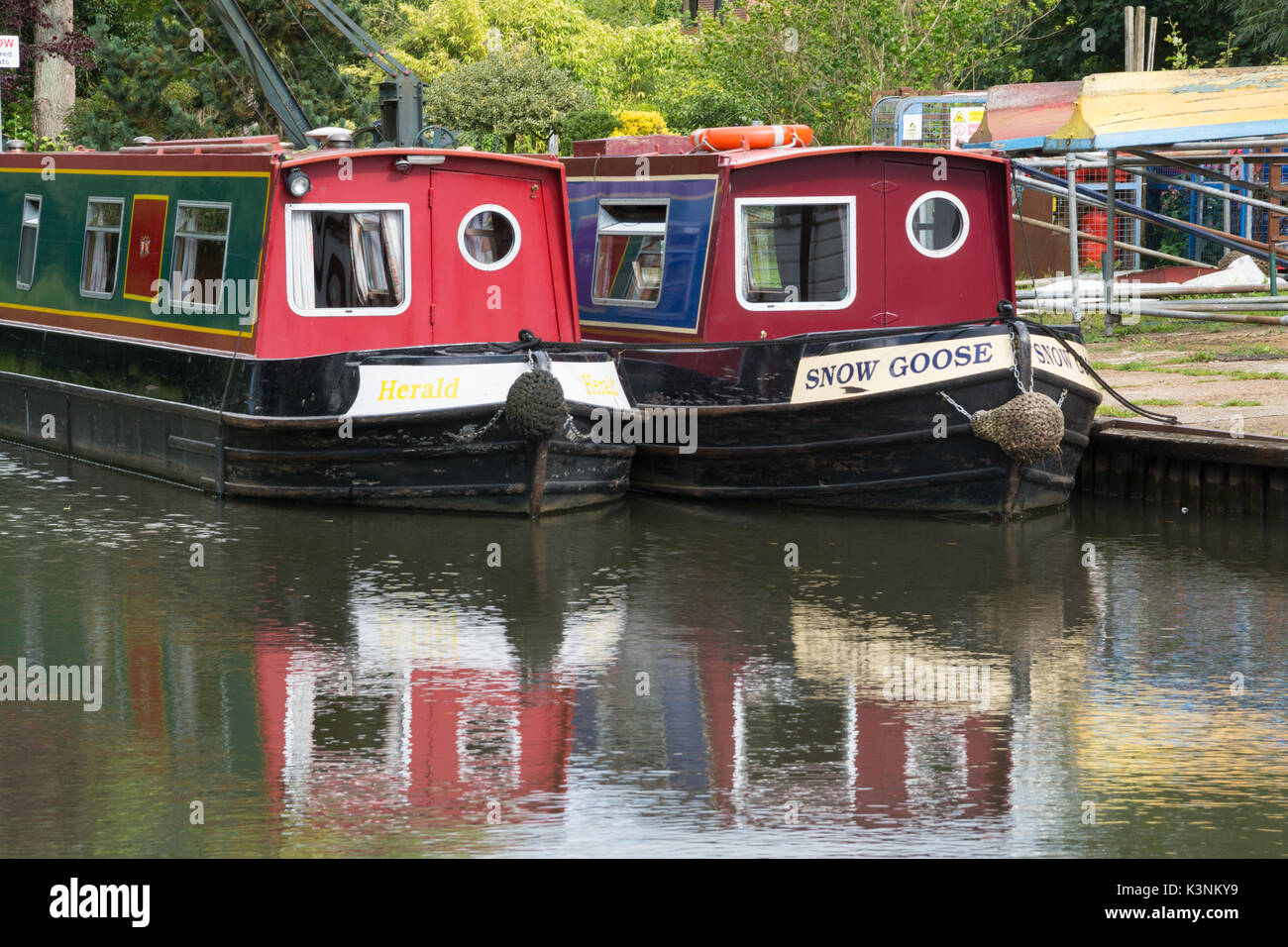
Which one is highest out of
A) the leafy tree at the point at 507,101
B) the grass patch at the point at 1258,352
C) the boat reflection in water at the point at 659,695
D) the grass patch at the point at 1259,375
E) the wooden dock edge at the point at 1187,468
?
the leafy tree at the point at 507,101

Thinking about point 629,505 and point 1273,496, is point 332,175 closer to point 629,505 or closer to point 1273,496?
point 629,505

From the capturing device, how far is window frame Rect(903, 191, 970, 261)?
12977 mm

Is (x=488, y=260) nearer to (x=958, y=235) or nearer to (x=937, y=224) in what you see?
(x=937, y=224)

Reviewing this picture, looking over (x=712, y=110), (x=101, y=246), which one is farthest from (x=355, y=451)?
(x=712, y=110)

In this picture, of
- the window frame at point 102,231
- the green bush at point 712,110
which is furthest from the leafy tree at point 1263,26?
the window frame at point 102,231

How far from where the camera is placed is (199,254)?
13352mm

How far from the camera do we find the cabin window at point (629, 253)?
1341 centimetres

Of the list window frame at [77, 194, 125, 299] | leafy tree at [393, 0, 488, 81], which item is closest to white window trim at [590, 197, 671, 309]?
window frame at [77, 194, 125, 299]

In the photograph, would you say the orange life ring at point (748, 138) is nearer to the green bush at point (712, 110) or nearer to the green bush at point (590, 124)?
the green bush at point (712, 110)

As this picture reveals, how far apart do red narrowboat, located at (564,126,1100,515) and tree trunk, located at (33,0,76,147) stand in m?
19.6

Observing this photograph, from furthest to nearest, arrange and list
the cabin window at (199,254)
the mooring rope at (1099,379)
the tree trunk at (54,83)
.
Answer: the tree trunk at (54,83), the cabin window at (199,254), the mooring rope at (1099,379)

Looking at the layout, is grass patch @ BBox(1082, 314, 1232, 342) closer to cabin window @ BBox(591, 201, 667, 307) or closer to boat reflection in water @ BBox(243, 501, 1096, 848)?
cabin window @ BBox(591, 201, 667, 307)

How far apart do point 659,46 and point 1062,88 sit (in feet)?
84.3

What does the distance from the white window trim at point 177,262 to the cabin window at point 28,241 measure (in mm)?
2628
